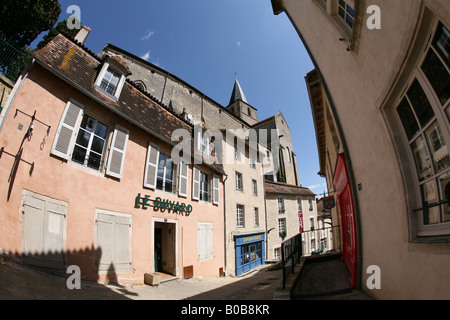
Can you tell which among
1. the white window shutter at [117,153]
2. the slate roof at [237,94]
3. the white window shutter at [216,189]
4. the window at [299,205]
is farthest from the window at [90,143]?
the slate roof at [237,94]

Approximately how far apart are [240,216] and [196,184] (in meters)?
5.73

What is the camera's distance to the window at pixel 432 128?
204 centimetres

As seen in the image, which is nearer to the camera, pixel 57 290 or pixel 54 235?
pixel 57 290

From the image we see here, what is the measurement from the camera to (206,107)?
2948 cm

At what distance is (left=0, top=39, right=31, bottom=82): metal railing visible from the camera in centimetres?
607

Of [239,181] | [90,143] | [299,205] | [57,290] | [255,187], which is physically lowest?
[57,290]

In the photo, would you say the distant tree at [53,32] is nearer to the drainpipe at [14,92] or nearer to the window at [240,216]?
the drainpipe at [14,92]

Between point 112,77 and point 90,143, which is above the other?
point 112,77

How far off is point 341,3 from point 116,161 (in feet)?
23.7

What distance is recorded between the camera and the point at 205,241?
11000 millimetres

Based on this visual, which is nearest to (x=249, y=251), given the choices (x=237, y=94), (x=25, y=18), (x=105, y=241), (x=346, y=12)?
(x=105, y=241)

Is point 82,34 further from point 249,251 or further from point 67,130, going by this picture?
point 249,251

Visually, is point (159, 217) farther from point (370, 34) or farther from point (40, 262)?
point (370, 34)

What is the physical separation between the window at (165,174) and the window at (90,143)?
2461 mm
